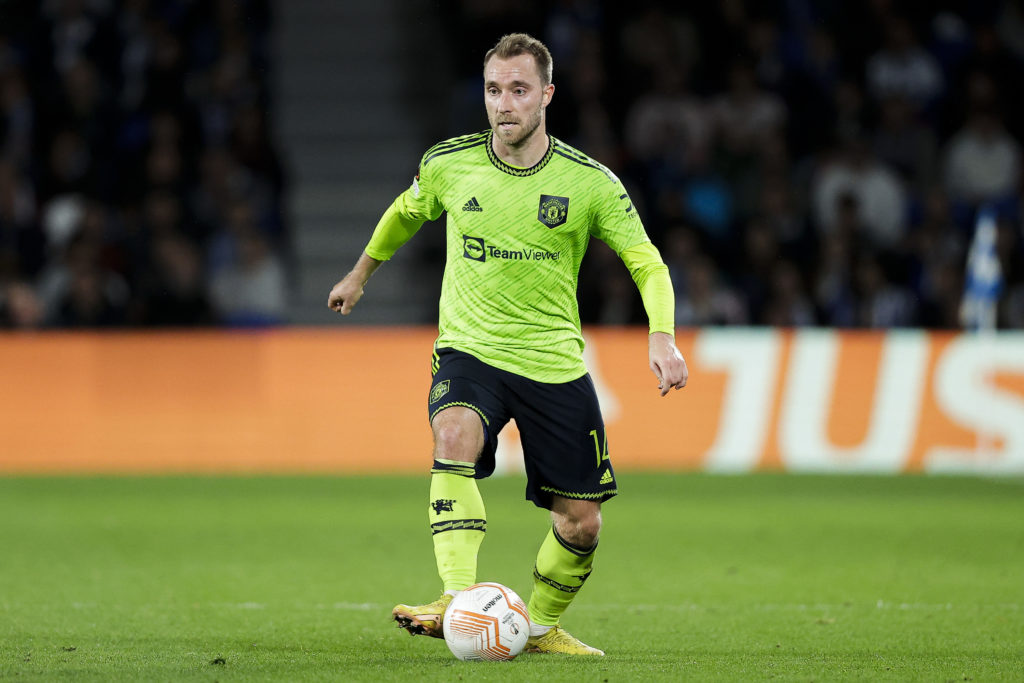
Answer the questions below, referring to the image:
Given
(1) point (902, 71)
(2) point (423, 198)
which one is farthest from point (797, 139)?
(2) point (423, 198)

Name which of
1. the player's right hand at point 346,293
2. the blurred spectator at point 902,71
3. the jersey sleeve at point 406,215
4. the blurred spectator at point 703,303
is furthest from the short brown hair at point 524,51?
the blurred spectator at point 902,71

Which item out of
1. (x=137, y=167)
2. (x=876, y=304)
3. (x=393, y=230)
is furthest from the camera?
(x=137, y=167)

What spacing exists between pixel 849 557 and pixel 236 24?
1139 centimetres

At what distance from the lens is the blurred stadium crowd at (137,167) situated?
15.2 meters

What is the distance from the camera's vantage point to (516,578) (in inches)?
323

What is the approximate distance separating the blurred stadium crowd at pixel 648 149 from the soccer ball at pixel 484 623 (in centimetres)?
986

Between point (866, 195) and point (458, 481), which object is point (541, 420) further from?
point (866, 195)

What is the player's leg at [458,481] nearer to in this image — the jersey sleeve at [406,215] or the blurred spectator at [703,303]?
the jersey sleeve at [406,215]

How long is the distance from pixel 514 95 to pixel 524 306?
79 cm

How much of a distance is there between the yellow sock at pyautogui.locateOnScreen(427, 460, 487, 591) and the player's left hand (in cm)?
78

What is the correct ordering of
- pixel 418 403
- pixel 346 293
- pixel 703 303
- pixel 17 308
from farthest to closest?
pixel 703 303, pixel 17 308, pixel 418 403, pixel 346 293

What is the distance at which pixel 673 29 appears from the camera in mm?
17781

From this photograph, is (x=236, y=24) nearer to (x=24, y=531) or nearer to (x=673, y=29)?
(x=673, y=29)

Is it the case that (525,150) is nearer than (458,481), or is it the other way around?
(458,481)
